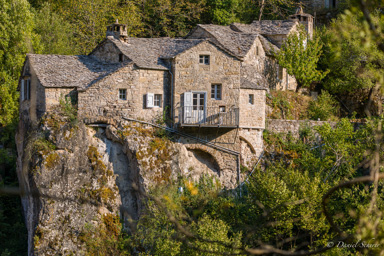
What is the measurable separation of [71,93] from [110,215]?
674 cm

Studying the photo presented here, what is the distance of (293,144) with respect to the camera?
36.0m

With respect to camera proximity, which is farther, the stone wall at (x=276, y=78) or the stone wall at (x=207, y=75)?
the stone wall at (x=276, y=78)

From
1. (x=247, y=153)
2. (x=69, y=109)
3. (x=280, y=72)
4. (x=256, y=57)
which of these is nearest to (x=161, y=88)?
(x=69, y=109)

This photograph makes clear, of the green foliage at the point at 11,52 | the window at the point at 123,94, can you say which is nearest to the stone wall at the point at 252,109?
the window at the point at 123,94

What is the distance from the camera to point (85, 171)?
31.0 m

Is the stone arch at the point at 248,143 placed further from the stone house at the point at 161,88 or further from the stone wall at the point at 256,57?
the stone wall at the point at 256,57

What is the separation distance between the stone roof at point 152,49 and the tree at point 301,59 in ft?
34.1

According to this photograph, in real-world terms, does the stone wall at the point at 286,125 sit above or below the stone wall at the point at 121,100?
below

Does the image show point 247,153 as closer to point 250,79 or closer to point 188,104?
point 250,79

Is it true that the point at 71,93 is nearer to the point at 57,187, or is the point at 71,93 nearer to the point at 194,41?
the point at 57,187

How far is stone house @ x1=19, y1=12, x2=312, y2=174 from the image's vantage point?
3159cm

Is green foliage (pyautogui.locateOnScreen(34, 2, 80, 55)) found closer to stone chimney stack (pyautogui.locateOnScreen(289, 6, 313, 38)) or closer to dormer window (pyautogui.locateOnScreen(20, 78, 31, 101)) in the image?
dormer window (pyautogui.locateOnScreen(20, 78, 31, 101))

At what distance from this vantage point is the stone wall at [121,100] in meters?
31.4

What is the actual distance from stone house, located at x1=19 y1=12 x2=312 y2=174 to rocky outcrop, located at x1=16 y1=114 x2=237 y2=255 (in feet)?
3.21
